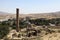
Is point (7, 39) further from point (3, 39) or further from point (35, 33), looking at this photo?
point (35, 33)

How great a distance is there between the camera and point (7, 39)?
2683 centimetres

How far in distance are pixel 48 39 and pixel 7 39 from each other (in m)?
7.15

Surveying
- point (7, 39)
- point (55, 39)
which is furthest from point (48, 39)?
point (7, 39)

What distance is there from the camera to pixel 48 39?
1109 inches

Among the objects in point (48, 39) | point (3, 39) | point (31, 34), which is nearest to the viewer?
point (3, 39)

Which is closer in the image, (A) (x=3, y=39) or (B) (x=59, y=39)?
(A) (x=3, y=39)

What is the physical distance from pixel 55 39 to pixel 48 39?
4.10 ft

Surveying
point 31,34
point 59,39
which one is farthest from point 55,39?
point 31,34

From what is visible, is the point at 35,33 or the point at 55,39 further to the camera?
the point at 35,33

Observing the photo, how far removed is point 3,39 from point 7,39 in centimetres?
77

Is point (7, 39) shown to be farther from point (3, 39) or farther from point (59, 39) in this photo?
point (59, 39)

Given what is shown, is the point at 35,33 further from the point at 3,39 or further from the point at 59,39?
the point at 3,39

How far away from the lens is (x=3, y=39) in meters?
26.3

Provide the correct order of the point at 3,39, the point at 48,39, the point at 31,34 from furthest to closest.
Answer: the point at 31,34, the point at 48,39, the point at 3,39
